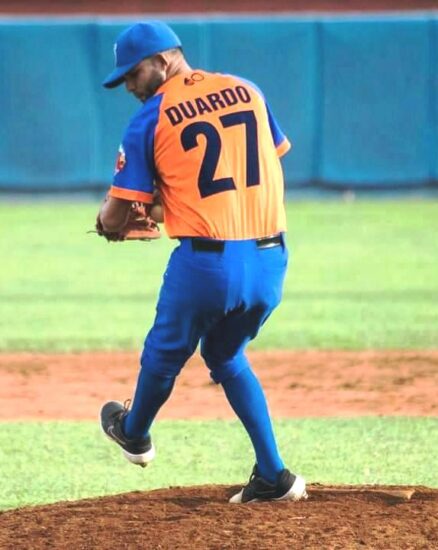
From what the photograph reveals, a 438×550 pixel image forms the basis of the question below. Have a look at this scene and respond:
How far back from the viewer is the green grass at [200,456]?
630 cm

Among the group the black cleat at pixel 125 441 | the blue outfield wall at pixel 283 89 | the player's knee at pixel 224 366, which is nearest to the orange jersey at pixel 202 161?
the player's knee at pixel 224 366

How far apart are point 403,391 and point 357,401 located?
1.28ft

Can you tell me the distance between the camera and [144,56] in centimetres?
518

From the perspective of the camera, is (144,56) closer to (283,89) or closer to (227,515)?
(227,515)

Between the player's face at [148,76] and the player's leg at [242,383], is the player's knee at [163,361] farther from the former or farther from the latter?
the player's face at [148,76]

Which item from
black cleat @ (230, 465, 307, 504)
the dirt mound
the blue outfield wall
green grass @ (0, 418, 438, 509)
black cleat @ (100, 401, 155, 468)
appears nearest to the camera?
the dirt mound

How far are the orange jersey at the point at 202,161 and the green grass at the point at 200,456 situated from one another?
1538 mm

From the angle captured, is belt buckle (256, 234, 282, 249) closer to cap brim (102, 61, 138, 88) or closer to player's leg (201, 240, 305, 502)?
player's leg (201, 240, 305, 502)

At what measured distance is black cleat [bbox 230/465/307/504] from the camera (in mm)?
5473

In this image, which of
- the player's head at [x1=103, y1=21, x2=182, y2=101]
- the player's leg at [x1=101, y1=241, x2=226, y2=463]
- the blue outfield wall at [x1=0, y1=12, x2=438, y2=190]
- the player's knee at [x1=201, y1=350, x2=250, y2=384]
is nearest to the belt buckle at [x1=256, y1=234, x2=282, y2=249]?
the player's leg at [x1=101, y1=241, x2=226, y2=463]

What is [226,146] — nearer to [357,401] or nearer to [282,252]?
[282,252]

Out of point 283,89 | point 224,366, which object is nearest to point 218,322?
point 224,366

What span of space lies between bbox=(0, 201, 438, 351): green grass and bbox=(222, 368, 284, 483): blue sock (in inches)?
174

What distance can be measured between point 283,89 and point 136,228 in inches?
571
